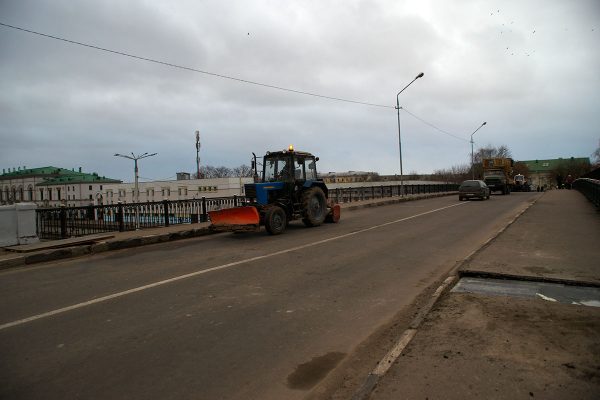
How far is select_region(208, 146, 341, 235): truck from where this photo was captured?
1264 cm

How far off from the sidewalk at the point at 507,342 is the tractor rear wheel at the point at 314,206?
767cm

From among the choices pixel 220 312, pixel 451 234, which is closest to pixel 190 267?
pixel 220 312

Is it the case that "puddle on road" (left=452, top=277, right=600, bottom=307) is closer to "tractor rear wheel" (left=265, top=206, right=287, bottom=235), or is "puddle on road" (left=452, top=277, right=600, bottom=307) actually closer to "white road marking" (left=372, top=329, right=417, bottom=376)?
"white road marking" (left=372, top=329, right=417, bottom=376)

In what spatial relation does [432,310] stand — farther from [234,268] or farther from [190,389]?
[234,268]

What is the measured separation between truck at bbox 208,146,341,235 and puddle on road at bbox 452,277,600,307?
7286 millimetres

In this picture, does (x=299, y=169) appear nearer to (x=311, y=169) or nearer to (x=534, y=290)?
(x=311, y=169)

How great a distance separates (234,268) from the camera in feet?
26.2

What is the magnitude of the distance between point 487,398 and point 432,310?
2.10m

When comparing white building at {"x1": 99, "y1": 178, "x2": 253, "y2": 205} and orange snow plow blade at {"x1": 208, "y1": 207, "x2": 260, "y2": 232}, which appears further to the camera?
white building at {"x1": 99, "y1": 178, "x2": 253, "y2": 205}

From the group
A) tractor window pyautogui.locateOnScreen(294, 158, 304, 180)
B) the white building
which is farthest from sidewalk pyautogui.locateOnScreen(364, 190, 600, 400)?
the white building

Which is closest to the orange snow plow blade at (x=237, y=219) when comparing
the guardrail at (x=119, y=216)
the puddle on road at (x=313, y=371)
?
the guardrail at (x=119, y=216)

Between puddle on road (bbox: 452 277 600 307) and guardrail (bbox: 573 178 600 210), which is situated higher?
guardrail (bbox: 573 178 600 210)

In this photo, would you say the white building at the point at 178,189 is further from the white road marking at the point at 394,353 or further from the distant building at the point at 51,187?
the white road marking at the point at 394,353

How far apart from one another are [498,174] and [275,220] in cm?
3412
